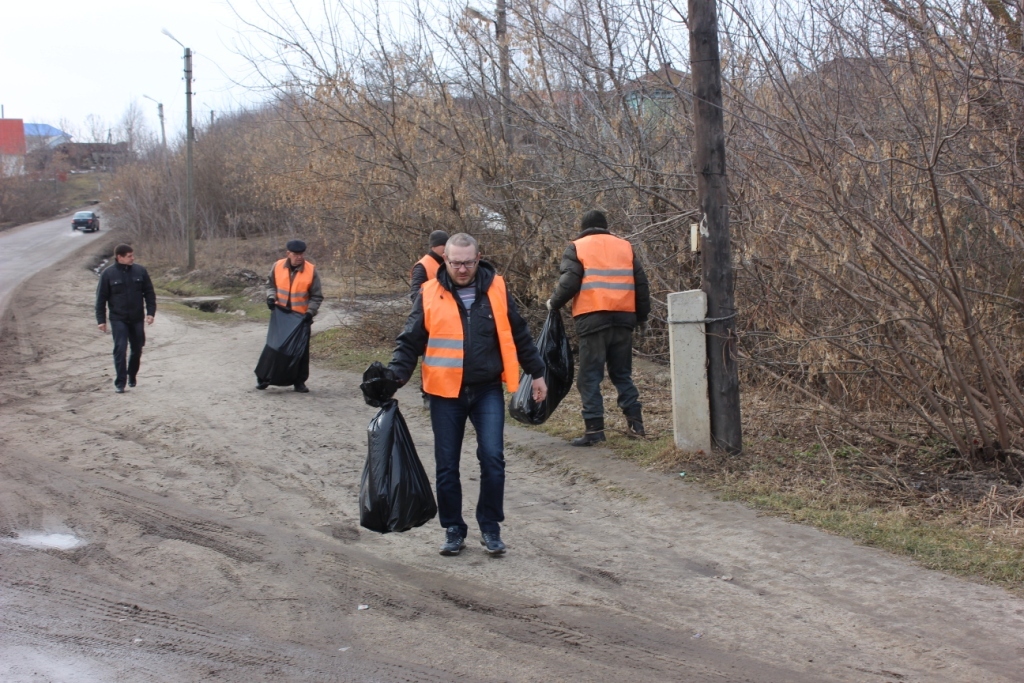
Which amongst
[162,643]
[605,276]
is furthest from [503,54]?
[162,643]

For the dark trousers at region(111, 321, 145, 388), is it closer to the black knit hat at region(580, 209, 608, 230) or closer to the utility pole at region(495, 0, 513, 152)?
the utility pole at region(495, 0, 513, 152)

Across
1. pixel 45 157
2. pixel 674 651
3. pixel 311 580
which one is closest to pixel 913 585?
pixel 674 651

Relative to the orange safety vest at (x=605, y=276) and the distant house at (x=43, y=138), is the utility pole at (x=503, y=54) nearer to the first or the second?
the orange safety vest at (x=605, y=276)

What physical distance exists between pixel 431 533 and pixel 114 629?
78.1 inches

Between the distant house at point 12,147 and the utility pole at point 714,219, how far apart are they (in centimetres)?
6395

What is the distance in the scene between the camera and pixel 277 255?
32375 millimetres

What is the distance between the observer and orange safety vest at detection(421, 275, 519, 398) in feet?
16.8

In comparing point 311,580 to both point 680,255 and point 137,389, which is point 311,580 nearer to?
point 680,255

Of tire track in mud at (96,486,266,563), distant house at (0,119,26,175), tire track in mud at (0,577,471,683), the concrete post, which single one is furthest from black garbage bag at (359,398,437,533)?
distant house at (0,119,26,175)

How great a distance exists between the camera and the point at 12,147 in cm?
7331

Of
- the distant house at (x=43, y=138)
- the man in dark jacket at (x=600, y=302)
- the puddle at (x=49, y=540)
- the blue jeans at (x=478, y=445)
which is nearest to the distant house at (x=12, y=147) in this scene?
the distant house at (x=43, y=138)

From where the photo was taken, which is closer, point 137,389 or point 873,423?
point 873,423

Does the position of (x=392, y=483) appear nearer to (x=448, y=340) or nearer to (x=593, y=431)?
(x=448, y=340)

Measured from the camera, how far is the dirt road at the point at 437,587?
4.01 meters
